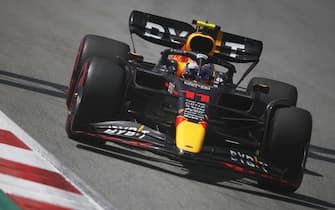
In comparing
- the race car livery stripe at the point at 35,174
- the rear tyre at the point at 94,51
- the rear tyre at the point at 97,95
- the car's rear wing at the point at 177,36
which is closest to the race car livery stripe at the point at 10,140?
the race car livery stripe at the point at 35,174

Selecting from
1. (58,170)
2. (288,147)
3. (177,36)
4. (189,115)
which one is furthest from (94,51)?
(58,170)

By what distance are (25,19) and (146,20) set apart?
655cm

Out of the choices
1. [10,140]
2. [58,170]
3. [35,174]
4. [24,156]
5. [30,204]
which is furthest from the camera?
[10,140]

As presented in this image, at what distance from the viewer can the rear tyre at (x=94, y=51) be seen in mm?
8863

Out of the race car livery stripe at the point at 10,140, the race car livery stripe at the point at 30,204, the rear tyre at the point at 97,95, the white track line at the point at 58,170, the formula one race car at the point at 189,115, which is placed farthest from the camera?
the rear tyre at the point at 97,95

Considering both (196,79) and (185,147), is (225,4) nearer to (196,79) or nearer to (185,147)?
(196,79)

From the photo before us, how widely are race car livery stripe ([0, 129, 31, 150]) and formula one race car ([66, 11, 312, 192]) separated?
28.1 inches

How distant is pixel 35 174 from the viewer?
5.70m

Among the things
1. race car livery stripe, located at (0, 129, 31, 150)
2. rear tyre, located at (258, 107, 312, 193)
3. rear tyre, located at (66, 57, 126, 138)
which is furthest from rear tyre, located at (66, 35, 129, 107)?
rear tyre, located at (258, 107, 312, 193)

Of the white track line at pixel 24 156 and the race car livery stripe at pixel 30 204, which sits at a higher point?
the race car livery stripe at pixel 30 204

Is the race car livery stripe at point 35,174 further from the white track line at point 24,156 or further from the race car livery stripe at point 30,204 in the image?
the race car livery stripe at point 30,204

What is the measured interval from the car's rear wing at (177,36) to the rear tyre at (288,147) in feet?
7.58

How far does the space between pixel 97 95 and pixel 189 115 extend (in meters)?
0.94

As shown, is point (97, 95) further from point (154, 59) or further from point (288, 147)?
point (154, 59)
